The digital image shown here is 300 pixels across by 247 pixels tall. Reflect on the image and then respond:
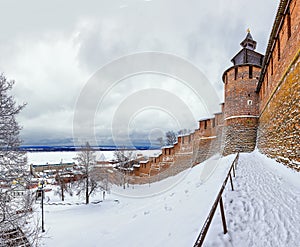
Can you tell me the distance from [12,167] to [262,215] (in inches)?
255

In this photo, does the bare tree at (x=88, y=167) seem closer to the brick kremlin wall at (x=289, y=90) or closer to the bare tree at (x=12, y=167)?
A: the bare tree at (x=12, y=167)

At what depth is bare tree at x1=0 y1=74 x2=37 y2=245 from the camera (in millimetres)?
5531

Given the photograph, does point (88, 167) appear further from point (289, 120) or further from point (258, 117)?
point (289, 120)

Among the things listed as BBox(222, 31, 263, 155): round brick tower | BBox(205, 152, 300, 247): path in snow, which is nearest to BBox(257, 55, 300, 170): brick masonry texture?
BBox(205, 152, 300, 247): path in snow

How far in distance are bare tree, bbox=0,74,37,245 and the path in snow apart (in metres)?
5.29

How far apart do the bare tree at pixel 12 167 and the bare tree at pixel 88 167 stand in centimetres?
1166

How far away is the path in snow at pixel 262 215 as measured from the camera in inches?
101

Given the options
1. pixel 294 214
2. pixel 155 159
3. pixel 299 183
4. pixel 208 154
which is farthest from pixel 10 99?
pixel 155 159

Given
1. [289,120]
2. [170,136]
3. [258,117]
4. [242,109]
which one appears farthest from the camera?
[170,136]

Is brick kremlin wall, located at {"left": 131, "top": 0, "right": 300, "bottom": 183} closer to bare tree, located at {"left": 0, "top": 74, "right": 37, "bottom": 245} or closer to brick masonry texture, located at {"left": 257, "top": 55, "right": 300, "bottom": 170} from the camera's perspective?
brick masonry texture, located at {"left": 257, "top": 55, "right": 300, "bottom": 170}

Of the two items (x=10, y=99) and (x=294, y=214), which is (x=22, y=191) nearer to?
(x=10, y=99)

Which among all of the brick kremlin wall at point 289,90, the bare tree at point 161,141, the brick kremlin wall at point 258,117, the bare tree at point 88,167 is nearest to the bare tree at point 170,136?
the bare tree at point 161,141

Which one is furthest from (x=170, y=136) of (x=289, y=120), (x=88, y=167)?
(x=289, y=120)

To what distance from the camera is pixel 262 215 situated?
3.18 meters
